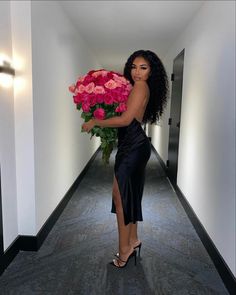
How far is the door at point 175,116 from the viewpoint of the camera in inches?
155

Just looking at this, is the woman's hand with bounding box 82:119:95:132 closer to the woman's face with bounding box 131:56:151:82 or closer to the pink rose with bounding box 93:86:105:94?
the pink rose with bounding box 93:86:105:94

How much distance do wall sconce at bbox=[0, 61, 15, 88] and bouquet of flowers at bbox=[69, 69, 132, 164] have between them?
502 mm

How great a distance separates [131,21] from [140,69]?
5.98 feet

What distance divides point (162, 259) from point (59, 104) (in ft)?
6.06

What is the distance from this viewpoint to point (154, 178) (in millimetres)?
4785

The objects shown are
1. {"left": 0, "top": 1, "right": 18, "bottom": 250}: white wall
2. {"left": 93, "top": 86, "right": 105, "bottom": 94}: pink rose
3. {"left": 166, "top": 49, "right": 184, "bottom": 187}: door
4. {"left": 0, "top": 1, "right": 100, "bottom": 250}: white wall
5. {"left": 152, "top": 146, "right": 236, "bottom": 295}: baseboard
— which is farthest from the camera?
{"left": 166, "top": 49, "right": 184, "bottom": 187}: door

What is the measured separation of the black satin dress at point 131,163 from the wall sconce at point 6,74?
0.87m

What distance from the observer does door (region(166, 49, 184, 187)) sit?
3.95 m

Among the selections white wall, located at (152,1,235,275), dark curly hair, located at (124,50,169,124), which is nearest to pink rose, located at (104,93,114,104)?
dark curly hair, located at (124,50,169,124)

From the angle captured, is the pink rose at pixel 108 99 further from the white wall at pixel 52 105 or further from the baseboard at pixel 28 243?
the baseboard at pixel 28 243

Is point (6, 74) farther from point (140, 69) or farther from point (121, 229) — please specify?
point (121, 229)

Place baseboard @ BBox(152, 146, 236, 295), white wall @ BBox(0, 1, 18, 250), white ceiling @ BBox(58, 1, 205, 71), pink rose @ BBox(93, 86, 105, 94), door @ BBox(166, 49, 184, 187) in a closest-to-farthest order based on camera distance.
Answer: pink rose @ BBox(93, 86, 105, 94) < baseboard @ BBox(152, 146, 236, 295) < white wall @ BBox(0, 1, 18, 250) < white ceiling @ BBox(58, 1, 205, 71) < door @ BBox(166, 49, 184, 187)

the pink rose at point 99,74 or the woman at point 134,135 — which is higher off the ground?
the pink rose at point 99,74

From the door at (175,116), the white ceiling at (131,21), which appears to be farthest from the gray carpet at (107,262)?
the white ceiling at (131,21)
